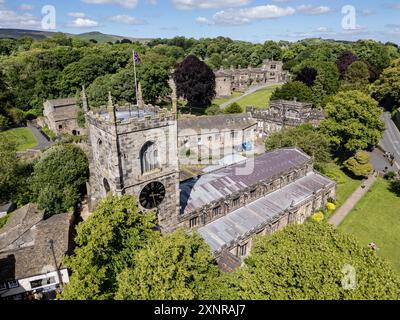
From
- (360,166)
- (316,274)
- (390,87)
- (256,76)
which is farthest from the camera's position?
(256,76)

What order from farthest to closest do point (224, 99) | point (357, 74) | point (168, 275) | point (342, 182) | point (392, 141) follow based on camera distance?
point (224, 99)
point (357, 74)
point (392, 141)
point (342, 182)
point (168, 275)

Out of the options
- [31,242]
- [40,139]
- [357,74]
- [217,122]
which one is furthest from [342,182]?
[40,139]

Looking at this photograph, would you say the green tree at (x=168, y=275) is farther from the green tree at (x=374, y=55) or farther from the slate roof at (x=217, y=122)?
the green tree at (x=374, y=55)

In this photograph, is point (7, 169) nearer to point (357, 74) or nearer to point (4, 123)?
point (4, 123)

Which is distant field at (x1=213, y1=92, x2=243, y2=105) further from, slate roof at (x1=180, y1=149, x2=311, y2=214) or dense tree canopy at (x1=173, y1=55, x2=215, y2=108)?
slate roof at (x1=180, y1=149, x2=311, y2=214)

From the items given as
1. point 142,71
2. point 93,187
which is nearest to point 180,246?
point 93,187

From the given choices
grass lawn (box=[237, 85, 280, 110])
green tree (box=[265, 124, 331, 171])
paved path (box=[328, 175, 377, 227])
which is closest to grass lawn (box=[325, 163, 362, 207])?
paved path (box=[328, 175, 377, 227])
